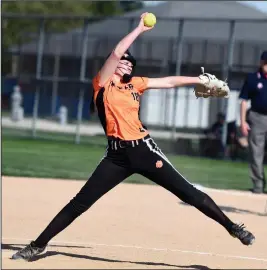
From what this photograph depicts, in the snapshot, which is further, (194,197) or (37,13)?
(37,13)

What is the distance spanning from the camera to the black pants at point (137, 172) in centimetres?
785

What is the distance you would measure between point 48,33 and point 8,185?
16.4 m

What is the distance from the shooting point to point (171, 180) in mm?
7871

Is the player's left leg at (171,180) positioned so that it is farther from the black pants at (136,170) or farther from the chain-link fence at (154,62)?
the chain-link fence at (154,62)

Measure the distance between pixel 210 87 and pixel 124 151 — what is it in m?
0.94

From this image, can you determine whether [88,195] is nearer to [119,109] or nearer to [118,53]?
[119,109]

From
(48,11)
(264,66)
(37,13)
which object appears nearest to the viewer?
A: (264,66)

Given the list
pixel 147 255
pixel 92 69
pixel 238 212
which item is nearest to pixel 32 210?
pixel 238 212

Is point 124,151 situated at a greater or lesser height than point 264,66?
lesser

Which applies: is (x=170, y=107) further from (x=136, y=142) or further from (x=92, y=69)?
(x=136, y=142)

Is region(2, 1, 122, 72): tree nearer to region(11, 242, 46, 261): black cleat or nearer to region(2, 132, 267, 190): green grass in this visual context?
region(2, 132, 267, 190): green grass

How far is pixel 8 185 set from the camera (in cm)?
1440

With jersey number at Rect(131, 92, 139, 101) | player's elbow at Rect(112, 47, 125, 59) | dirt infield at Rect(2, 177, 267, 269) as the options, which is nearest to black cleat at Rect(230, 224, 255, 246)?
dirt infield at Rect(2, 177, 267, 269)

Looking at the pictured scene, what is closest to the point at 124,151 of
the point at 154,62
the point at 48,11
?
the point at 154,62
